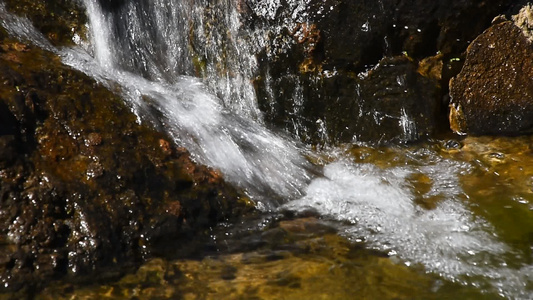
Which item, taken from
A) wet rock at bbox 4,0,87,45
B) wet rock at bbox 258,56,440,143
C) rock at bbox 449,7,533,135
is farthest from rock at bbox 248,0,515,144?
wet rock at bbox 4,0,87,45

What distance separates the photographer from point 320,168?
14.9 ft

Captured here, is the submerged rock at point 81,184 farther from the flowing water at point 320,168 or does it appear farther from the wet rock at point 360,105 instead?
the wet rock at point 360,105

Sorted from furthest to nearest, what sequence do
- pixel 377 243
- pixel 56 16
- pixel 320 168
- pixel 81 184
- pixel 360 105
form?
pixel 360 105 → pixel 56 16 → pixel 320 168 → pixel 377 243 → pixel 81 184

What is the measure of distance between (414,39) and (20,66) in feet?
10.6

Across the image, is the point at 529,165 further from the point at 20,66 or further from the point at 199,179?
the point at 20,66

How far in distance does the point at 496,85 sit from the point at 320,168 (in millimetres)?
1854

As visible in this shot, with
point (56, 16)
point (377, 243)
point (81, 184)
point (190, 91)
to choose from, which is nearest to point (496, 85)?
point (377, 243)

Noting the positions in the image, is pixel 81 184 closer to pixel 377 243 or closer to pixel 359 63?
pixel 377 243

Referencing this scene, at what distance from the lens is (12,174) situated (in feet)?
10.2

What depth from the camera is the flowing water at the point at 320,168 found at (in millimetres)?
3172

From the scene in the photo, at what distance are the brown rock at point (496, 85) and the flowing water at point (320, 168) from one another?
214mm

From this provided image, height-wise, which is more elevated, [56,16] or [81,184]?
[56,16]

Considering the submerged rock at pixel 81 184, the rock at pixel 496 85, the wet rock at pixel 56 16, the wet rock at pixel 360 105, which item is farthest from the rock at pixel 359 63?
the wet rock at pixel 56 16

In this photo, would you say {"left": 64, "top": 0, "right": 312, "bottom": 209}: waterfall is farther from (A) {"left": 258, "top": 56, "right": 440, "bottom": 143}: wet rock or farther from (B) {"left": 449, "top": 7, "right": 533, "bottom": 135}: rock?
(B) {"left": 449, "top": 7, "right": 533, "bottom": 135}: rock
